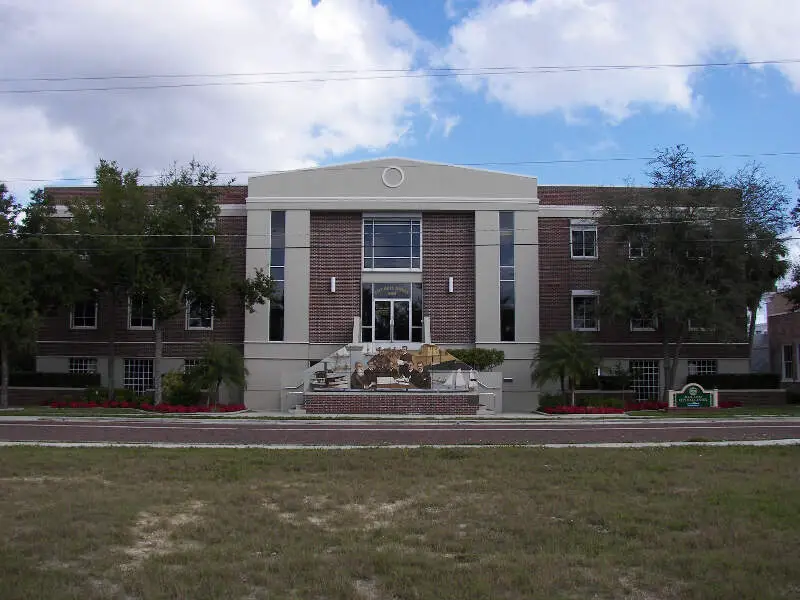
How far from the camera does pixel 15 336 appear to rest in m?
31.9

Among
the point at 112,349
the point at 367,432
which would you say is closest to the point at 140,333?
the point at 112,349

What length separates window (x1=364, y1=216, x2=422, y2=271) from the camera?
38062 mm

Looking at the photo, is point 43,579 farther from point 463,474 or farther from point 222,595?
point 463,474

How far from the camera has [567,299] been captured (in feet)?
127

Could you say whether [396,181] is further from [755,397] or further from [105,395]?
[755,397]

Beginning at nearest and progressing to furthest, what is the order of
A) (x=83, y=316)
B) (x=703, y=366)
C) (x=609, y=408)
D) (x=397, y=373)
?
1. (x=609, y=408)
2. (x=397, y=373)
3. (x=703, y=366)
4. (x=83, y=316)

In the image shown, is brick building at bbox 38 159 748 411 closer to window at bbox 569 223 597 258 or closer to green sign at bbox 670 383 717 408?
window at bbox 569 223 597 258

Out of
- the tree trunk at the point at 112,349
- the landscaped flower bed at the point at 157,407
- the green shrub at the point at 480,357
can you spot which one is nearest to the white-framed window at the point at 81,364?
the tree trunk at the point at 112,349

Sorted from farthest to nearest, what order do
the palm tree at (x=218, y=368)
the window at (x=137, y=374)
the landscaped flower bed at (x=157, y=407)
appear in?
the window at (x=137, y=374), the palm tree at (x=218, y=368), the landscaped flower bed at (x=157, y=407)

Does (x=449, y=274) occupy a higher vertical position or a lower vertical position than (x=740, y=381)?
higher

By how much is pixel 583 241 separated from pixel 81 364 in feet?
82.0

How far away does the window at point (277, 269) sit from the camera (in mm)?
37250

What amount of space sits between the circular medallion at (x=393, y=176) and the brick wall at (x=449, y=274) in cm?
207

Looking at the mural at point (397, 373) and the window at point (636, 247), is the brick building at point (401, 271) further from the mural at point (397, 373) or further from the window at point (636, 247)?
the mural at point (397, 373)
